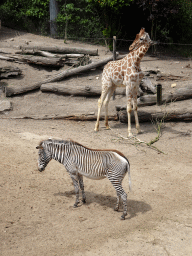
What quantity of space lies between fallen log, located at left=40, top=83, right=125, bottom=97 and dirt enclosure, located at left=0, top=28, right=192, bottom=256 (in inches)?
94.5

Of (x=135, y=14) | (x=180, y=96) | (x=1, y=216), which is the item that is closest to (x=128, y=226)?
(x=1, y=216)

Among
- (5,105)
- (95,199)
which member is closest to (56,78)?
(5,105)

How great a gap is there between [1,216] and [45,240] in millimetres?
1081

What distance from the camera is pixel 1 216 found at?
18.2ft

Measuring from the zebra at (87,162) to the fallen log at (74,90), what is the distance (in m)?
7.34

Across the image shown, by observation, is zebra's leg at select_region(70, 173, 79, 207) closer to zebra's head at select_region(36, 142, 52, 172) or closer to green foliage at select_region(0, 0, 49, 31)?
zebra's head at select_region(36, 142, 52, 172)

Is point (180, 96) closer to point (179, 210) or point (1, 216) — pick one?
point (179, 210)

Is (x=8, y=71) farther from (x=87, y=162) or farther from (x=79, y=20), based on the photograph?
(x=87, y=162)

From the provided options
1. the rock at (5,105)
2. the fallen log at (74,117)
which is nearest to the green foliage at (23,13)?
the rock at (5,105)

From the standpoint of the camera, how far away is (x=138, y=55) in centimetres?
1006

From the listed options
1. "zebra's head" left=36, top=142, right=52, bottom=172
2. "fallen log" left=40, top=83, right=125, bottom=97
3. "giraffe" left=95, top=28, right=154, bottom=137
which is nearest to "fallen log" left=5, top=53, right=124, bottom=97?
"fallen log" left=40, top=83, right=125, bottom=97

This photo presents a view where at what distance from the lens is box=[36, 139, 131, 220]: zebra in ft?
18.2

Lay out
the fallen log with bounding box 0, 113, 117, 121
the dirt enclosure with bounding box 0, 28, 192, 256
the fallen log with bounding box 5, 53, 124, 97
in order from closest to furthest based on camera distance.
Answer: the dirt enclosure with bounding box 0, 28, 192, 256, the fallen log with bounding box 0, 113, 117, 121, the fallen log with bounding box 5, 53, 124, 97

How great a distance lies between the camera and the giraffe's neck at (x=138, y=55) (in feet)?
32.7
